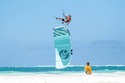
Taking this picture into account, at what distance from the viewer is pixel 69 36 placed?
15.0 meters

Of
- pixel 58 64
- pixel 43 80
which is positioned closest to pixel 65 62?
pixel 58 64

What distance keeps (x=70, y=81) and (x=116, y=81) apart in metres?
2.09

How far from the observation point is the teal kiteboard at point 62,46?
15062mm

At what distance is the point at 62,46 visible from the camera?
1563cm

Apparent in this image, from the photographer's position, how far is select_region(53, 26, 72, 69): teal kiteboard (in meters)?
15.1

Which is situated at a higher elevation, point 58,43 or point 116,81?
point 58,43

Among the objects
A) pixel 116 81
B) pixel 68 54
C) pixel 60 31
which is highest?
pixel 60 31

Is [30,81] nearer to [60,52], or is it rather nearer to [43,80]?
[43,80]

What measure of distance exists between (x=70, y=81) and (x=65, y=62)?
0.95 metres

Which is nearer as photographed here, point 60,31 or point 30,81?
point 60,31

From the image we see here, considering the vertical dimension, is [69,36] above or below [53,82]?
above

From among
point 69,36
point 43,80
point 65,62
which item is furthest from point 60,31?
point 43,80

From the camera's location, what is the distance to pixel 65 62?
1584cm

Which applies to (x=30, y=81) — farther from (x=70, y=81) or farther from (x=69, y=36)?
Result: (x=69, y=36)
